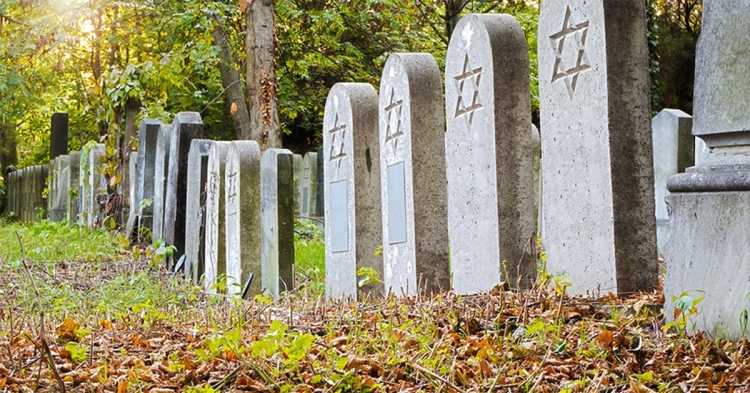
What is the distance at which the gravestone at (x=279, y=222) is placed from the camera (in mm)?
8180

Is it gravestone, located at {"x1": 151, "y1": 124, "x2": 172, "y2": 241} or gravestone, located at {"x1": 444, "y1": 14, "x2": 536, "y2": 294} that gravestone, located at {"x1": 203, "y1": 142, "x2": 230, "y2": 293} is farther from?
gravestone, located at {"x1": 444, "y1": 14, "x2": 536, "y2": 294}

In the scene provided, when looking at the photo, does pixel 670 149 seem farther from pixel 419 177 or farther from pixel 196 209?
pixel 196 209

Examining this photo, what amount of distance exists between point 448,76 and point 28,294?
436cm

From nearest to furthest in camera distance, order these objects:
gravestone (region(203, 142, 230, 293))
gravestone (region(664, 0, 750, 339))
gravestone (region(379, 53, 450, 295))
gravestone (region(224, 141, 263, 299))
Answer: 1. gravestone (region(664, 0, 750, 339))
2. gravestone (region(379, 53, 450, 295))
3. gravestone (region(224, 141, 263, 299))
4. gravestone (region(203, 142, 230, 293))

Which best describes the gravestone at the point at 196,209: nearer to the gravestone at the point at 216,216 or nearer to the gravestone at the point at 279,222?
the gravestone at the point at 216,216

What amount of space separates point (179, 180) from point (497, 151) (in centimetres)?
590

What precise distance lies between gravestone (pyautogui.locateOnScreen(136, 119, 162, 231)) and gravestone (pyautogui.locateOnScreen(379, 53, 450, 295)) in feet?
22.5

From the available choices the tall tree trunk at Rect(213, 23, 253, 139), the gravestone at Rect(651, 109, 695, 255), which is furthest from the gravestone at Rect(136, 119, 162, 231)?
the gravestone at Rect(651, 109, 695, 255)

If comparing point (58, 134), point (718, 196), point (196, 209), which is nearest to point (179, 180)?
point (196, 209)

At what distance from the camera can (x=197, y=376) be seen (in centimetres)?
364

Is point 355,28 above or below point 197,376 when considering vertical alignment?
above

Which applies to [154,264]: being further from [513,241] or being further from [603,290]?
[603,290]

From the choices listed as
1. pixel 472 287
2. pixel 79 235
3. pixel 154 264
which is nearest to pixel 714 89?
pixel 472 287

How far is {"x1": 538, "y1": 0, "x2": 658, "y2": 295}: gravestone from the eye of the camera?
4863 millimetres
